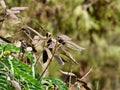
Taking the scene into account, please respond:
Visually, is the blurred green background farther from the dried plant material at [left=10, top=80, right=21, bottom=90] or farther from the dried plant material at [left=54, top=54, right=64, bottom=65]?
the dried plant material at [left=10, top=80, right=21, bottom=90]

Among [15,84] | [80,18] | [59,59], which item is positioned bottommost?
[15,84]

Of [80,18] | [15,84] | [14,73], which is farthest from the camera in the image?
[80,18]

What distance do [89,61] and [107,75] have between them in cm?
117

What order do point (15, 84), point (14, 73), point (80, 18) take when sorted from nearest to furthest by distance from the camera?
point (15, 84) → point (14, 73) → point (80, 18)

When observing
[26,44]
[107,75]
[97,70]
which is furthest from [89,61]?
[26,44]

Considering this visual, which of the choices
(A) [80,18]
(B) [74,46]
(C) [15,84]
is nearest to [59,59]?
(B) [74,46]

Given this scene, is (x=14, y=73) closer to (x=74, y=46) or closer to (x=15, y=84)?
(x=15, y=84)

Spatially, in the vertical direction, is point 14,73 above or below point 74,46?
below

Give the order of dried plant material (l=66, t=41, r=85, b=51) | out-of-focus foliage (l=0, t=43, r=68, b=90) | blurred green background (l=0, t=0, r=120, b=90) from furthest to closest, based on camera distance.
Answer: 1. blurred green background (l=0, t=0, r=120, b=90)
2. dried plant material (l=66, t=41, r=85, b=51)
3. out-of-focus foliage (l=0, t=43, r=68, b=90)

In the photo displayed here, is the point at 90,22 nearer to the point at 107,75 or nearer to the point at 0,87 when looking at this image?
the point at 107,75

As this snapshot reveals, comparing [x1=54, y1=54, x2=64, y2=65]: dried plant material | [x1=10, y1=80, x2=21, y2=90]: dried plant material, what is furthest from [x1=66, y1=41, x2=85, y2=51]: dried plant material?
[x1=10, y1=80, x2=21, y2=90]: dried plant material

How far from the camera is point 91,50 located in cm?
947

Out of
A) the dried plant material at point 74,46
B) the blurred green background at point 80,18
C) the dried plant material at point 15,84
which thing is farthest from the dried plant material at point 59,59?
the blurred green background at point 80,18

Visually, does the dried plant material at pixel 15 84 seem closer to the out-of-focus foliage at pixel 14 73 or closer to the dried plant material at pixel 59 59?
the out-of-focus foliage at pixel 14 73
